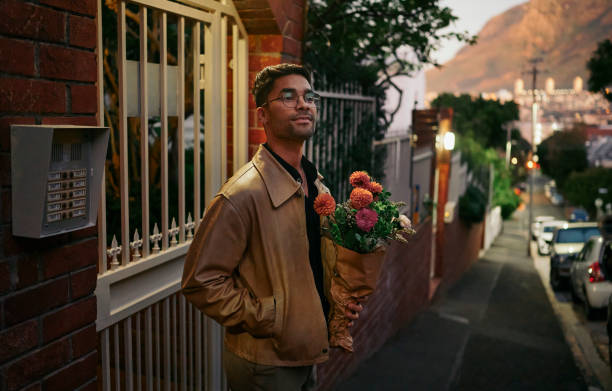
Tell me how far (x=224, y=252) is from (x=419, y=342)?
7.15m

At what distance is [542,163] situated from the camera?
65750 millimetres

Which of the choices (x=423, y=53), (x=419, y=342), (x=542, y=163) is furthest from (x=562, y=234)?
(x=542, y=163)

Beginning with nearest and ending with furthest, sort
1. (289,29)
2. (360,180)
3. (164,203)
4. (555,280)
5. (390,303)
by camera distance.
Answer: (360,180) → (164,203) → (289,29) → (390,303) → (555,280)

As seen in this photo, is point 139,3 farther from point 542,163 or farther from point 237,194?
point 542,163

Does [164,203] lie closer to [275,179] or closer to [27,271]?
[275,179]

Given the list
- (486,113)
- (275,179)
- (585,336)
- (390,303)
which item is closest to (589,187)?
(486,113)

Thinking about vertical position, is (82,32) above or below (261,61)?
below

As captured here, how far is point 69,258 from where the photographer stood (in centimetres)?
216

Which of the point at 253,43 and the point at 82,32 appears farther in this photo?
the point at 253,43

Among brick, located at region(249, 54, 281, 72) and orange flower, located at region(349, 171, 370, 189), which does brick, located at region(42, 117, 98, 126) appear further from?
brick, located at region(249, 54, 281, 72)

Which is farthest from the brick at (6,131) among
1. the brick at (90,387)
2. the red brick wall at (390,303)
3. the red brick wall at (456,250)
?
the red brick wall at (456,250)

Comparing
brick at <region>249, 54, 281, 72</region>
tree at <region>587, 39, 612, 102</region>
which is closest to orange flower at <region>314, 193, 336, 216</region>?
brick at <region>249, 54, 281, 72</region>

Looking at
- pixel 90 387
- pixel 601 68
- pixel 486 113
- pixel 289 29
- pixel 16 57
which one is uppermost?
pixel 486 113

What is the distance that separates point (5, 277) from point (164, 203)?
1502 millimetres
